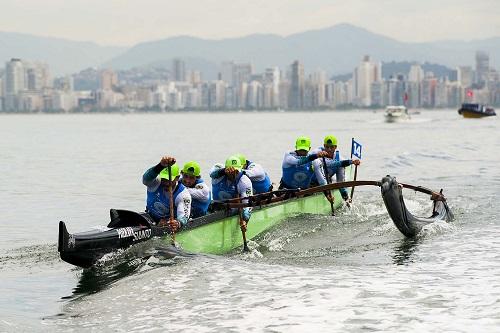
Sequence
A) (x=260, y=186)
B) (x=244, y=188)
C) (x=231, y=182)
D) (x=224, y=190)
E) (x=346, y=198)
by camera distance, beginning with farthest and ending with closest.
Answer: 1. (x=346, y=198)
2. (x=260, y=186)
3. (x=224, y=190)
4. (x=231, y=182)
5. (x=244, y=188)

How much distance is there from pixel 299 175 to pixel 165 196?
7.23 m

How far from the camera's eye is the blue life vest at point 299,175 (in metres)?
24.2

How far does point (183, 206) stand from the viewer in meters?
17.5

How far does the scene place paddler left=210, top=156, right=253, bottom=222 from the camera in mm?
19786

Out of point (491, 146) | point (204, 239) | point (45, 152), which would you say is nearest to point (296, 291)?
point (204, 239)

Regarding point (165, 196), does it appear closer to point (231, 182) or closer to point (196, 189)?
point (196, 189)

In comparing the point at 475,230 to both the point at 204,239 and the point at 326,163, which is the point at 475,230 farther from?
the point at 204,239

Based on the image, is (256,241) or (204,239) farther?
(256,241)

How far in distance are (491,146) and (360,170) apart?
22.5 meters

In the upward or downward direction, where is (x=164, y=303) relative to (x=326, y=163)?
downward

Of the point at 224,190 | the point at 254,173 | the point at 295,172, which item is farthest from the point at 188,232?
the point at 295,172

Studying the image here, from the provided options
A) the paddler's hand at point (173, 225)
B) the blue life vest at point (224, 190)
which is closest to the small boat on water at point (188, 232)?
the paddler's hand at point (173, 225)

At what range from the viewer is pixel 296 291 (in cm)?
1488

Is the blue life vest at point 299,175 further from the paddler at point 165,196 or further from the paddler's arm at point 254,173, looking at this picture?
the paddler at point 165,196
